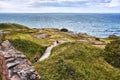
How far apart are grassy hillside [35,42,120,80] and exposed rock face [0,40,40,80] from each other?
489 cm

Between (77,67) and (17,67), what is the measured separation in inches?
386

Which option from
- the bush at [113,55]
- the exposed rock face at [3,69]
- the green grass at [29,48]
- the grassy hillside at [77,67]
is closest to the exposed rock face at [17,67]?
the exposed rock face at [3,69]

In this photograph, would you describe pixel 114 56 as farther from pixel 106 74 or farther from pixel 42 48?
pixel 42 48

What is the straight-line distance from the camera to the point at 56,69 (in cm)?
2853

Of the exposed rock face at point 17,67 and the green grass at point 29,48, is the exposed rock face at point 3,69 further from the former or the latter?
the green grass at point 29,48

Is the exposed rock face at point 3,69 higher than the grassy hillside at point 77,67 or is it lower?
higher

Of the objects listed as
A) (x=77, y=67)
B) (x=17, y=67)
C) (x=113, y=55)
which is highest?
(x=17, y=67)

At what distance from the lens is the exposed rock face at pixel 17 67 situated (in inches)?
785

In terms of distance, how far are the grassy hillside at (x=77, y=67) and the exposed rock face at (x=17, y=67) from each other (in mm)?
4889

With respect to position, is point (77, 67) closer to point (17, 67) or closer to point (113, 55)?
point (113, 55)

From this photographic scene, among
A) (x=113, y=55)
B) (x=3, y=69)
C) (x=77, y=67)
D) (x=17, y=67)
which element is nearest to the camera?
(x=17, y=67)

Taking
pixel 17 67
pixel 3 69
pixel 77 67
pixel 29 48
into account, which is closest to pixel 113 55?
pixel 77 67

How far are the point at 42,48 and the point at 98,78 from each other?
25006 mm

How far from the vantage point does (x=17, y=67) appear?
21.4 metres
